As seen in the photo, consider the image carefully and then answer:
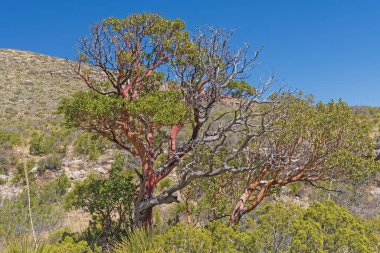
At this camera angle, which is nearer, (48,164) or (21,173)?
(21,173)

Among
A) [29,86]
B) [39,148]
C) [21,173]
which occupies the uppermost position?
[29,86]

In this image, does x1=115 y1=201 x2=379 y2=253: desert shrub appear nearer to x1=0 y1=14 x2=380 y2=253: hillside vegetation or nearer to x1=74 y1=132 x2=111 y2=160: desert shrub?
x1=0 y1=14 x2=380 y2=253: hillside vegetation

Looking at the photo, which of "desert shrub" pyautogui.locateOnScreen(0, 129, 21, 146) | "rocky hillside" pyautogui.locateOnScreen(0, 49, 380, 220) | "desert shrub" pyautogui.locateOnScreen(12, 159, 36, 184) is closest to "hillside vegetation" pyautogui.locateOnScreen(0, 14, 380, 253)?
"rocky hillside" pyautogui.locateOnScreen(0, 49, 380, 220)

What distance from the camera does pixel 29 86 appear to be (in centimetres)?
4375

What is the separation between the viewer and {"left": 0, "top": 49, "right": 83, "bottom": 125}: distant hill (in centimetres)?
3359

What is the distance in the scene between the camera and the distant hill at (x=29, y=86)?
1323 inches

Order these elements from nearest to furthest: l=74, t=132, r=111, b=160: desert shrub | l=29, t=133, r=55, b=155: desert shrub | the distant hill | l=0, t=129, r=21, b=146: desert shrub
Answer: l=74, t=132, r=111, b=160: desert shrub → l=29, t=133, r=55, b=155: desert shrub → l=0, t=129, r=21, b=146: desert shrub → the distant hill

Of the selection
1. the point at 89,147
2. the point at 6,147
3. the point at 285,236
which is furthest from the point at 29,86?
the point at 285,236

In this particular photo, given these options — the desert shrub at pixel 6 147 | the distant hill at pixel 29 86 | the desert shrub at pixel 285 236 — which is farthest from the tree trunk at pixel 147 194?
the distant hill at pixel 29 86

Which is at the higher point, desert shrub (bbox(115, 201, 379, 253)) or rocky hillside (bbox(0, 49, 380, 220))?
rocky hillside (bbox(0, 49, 380, 220))

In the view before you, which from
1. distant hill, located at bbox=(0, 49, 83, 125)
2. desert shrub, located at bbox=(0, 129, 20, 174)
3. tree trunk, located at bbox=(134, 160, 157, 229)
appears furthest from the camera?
distant hill, located at bbox=(0, 49, 83, 125)

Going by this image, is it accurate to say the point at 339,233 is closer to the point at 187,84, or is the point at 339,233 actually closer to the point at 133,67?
the point at 187,84

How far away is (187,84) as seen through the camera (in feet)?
31.9

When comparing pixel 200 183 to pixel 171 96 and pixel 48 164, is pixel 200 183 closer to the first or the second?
pixel 171 96
